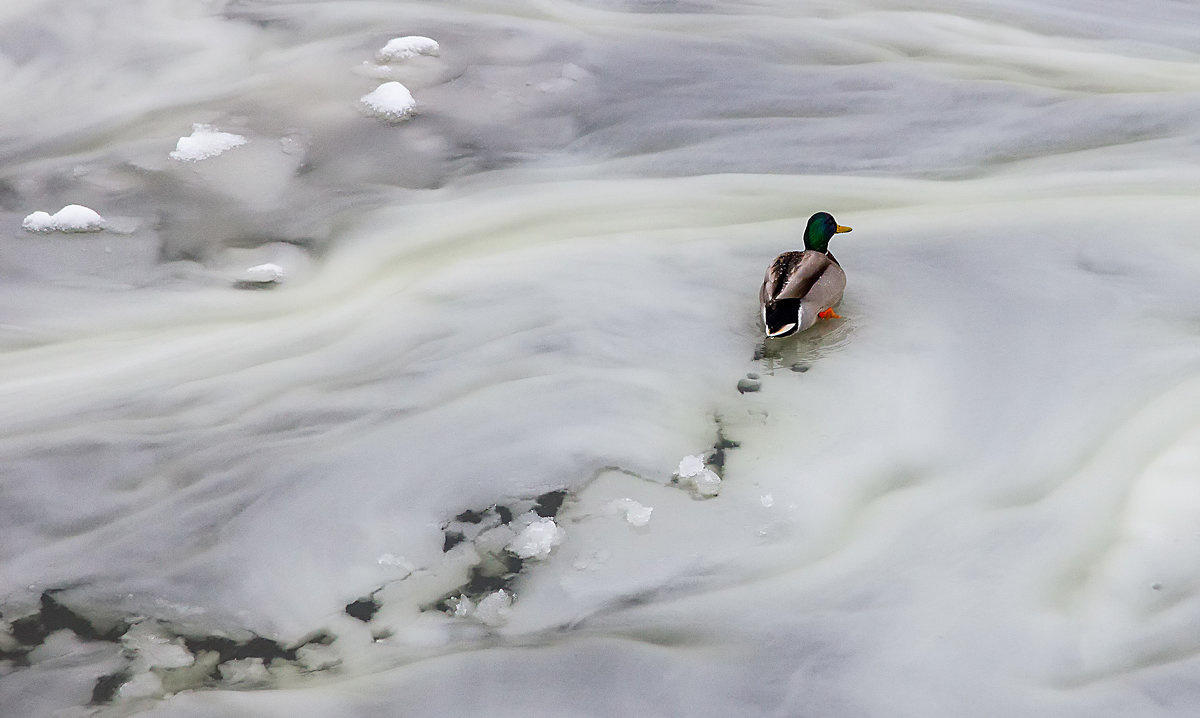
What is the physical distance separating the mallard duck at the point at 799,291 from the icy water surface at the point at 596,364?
0.08 meters

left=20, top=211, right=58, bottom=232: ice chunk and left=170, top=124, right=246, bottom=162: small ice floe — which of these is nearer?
left=20, top=211, right=58, bottom=232: ice chunk

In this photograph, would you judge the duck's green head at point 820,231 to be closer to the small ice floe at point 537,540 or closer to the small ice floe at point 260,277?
the small ice floe at point 537,540

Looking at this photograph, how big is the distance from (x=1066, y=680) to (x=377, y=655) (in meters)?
1.09

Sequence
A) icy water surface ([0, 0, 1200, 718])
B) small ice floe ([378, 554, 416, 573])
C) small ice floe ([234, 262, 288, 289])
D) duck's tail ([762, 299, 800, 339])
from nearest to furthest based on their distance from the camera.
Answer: icy water surface ([0, 0, 1200, 718]), small ice floe ([378, 554, 416, 573]), duck's tail ([762, 299, 800, 339]), small ice floe ([234, 262, 288, 289])

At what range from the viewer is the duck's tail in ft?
8.09

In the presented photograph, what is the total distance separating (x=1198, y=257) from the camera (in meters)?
2.76

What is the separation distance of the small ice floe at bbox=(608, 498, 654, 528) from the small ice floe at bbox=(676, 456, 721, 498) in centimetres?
10

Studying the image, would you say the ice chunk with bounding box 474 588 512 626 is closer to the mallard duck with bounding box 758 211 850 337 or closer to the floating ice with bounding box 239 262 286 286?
the mallard duck with bounding box 758 211 850 337

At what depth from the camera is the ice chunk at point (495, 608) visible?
1.89 meters

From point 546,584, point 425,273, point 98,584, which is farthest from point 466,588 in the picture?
point 425,273

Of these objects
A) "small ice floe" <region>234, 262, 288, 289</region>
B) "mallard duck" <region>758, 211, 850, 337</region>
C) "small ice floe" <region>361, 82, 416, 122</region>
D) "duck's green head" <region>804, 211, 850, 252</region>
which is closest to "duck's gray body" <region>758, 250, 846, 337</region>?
"mallard duck" <region>758, 211, 850, 337</region>

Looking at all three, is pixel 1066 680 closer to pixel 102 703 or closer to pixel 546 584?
pixel 546 584

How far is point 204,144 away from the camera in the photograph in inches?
137

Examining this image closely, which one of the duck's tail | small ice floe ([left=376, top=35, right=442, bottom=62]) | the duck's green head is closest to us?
the duck's tail
